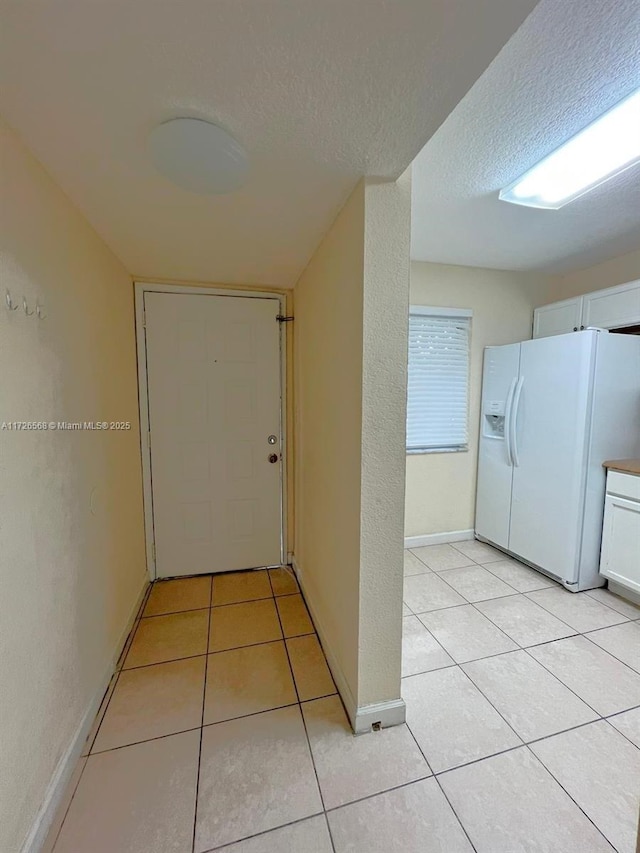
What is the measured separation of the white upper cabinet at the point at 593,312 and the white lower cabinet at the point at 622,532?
42.2 inches

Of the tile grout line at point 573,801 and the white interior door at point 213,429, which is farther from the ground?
the white interior door at point 213,429

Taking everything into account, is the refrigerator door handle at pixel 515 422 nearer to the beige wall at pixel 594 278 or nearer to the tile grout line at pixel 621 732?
the beige wall at pixel 594 278

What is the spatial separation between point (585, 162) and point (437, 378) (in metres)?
1.59

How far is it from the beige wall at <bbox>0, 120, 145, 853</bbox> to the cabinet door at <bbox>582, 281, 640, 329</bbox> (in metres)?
3.22

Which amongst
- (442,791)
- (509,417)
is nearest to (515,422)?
(509,417)

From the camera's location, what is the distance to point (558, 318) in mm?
2838

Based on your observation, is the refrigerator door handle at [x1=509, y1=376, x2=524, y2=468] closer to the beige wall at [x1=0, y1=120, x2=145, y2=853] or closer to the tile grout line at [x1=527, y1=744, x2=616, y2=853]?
the tile grout line at [x1=527, y1=744, x2=616, y2=853]

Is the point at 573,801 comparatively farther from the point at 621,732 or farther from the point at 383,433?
the point at 383,433

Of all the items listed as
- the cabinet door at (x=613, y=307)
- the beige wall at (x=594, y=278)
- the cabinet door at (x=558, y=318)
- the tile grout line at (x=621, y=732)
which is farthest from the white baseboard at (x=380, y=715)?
the beige wall at (x=594, y=278)

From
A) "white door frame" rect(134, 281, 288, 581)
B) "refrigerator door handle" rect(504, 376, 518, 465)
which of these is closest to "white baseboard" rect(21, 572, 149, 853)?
"white door frame" rect(134, 281, 288, 581)

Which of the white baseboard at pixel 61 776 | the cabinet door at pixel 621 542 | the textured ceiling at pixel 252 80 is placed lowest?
the white baseboard at pixel 61 776

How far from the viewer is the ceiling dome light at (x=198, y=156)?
100cm

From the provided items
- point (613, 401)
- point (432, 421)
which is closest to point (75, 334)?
point (432, 421)

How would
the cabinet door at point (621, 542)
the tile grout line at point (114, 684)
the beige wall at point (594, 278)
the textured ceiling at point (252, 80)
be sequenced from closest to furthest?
the textured ceiling at point (252, 80), the tile grout line at point (114, 684), the cabinet door at point (621, 542), the beige wall at point (594, 278)
